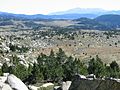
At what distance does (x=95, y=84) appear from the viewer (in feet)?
149

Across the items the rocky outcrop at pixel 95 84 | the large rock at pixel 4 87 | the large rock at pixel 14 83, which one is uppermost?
the rocky outcrop at pixel 95 84

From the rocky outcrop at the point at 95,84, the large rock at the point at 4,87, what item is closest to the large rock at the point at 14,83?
the large rock at the point at 4,87

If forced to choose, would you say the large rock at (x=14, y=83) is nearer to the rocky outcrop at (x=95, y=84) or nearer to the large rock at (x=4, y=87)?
the large rock at (x=4, y=87)

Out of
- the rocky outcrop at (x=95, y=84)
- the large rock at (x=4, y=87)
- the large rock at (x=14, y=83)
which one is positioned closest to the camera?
the rocky outcrop at (x=95, y=84)

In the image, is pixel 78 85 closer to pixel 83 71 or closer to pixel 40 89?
pixel 40 89

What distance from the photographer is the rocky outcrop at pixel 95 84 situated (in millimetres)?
42116

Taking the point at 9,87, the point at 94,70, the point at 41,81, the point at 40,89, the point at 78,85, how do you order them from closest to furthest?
the point at 78,85 < the point at 9,87 < the point at 40,89 < the point at 41,81 < the point at 94,70

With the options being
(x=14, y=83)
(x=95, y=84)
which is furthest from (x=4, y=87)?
(x=95, y=84)

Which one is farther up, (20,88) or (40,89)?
(20,88)

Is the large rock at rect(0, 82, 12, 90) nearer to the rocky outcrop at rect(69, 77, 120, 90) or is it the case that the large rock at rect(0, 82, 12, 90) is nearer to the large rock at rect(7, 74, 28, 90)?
the large rock at rect(7, 74, 28, 90)

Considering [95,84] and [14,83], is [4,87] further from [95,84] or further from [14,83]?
[95,84]

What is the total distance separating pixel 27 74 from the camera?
117125 mm

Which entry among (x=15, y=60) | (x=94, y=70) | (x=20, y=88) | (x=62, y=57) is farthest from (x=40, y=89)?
(x=62, y=57)

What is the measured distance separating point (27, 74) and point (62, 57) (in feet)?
157
